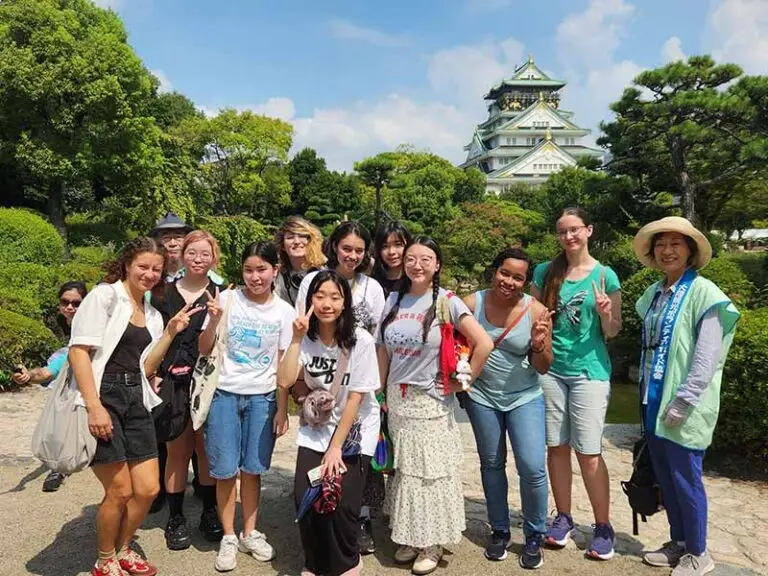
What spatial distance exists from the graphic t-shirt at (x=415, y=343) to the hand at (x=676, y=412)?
976mm

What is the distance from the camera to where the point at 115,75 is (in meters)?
12.9

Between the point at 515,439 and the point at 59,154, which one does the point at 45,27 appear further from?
the point at 515,439

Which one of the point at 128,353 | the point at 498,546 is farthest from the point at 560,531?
the point at 128,353

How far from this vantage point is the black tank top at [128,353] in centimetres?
240

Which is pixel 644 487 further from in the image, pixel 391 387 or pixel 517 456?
pixel 391 387

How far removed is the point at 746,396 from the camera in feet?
13.7

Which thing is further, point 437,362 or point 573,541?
point 573,541

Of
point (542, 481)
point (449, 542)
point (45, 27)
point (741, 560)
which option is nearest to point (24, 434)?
point (449, 542)

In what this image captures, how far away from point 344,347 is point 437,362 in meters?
0.44

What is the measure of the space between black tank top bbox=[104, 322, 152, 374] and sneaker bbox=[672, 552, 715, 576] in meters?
2.59

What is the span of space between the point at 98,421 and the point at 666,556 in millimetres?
2638

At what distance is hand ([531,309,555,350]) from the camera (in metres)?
2.59

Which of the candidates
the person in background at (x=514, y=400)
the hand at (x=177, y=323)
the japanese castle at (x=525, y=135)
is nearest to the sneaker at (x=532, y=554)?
the person in background at (x=514, y=400)

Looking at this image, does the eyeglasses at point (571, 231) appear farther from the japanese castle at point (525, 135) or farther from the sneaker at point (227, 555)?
the japanese castle at point (525, 135)
